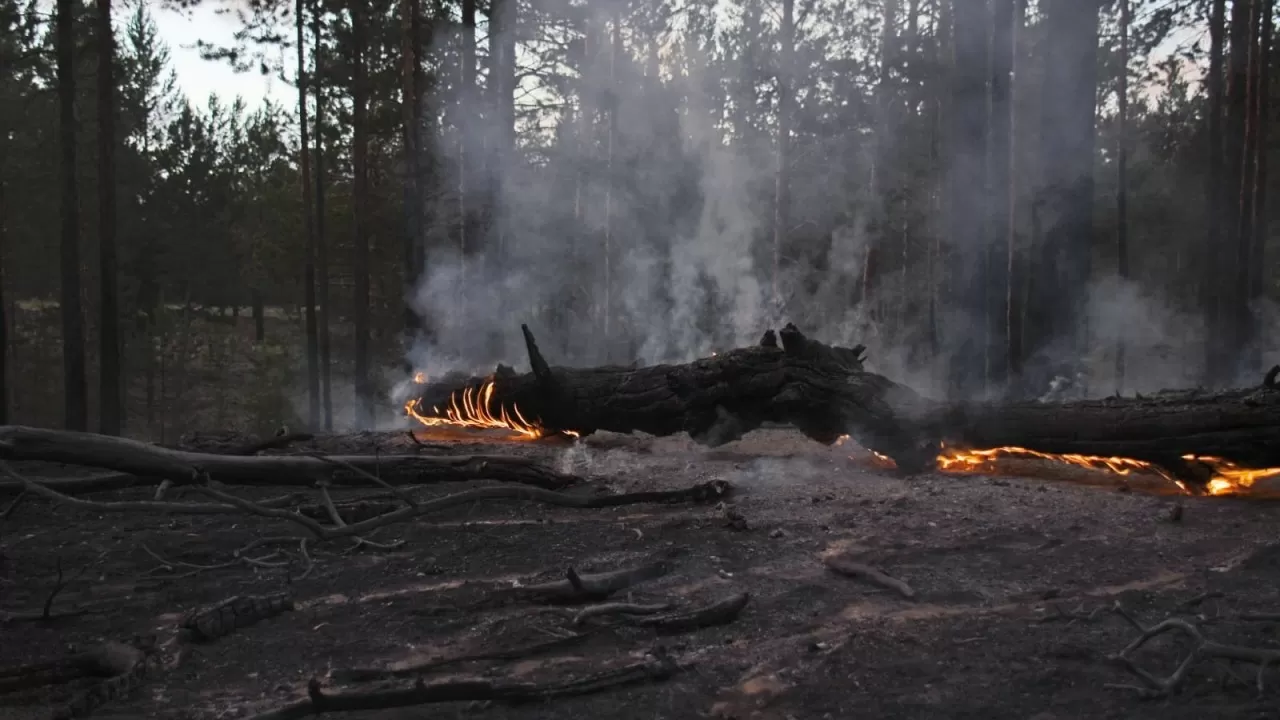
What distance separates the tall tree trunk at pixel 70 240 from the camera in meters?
13.7

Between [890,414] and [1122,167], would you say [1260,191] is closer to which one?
[1122,167]

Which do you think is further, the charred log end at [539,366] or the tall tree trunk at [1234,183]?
the tall tree trunk at [1234,183]

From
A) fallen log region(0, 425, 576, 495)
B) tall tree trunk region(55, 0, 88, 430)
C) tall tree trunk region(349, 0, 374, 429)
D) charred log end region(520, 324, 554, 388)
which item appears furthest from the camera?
tall tree trunk region(349, 0, 374, 429)

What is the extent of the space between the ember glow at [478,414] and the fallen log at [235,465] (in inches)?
105

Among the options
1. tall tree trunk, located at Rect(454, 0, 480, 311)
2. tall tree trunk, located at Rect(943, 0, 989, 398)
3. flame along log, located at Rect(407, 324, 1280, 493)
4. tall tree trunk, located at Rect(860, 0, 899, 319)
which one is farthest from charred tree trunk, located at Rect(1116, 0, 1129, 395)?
tall tree trunk, located at Rect(454, 0, 480, 311)

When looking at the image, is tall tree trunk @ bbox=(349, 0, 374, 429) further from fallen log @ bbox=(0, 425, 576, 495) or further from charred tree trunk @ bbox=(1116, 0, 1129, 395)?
charred tree trunk @ bbox=(1116, 0, 1129, 395)

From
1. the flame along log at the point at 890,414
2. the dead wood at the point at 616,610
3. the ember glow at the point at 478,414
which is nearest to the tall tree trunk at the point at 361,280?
the ember glow at the point at 478,414

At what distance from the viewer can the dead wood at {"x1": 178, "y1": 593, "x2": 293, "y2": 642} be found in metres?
4.13

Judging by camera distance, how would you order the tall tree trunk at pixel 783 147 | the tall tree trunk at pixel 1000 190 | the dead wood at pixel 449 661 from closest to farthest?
the dead wood at pixel 449 661 < the tall tree trunk at pixel 1000 190 < the tall tree trunk at pixel 783 147

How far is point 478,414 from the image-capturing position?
11.7 meters

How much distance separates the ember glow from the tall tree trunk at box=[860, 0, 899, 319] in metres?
14.5

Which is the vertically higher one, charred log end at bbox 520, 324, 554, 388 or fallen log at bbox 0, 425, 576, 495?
charred log end at bbox 520, 324, 554, 388

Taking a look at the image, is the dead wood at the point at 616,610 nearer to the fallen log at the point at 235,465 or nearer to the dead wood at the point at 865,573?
the dead wood at the point at 865,573

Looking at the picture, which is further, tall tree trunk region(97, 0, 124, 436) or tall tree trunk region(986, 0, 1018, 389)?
tall tree trunk region(97, 0, 124, 436)
